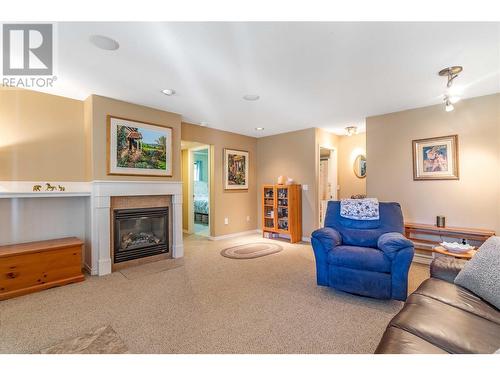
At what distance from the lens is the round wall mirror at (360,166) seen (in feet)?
16.9

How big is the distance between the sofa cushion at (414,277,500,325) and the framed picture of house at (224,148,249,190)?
403 cm

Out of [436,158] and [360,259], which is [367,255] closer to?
[360,259]

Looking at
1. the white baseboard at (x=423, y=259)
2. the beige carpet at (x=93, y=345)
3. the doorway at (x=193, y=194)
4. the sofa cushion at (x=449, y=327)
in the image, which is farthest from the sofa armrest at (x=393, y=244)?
the doorway at (x=193, y=194)

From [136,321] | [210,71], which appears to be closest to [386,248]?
[136,321]

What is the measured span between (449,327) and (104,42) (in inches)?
121

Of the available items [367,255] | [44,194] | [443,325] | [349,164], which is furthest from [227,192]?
[443,325]

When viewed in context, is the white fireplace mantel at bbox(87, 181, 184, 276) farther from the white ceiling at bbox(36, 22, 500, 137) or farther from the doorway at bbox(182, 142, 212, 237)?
the doorway at bbox(182, 142, 212, 237)

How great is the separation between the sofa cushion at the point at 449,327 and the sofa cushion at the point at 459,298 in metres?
0.06

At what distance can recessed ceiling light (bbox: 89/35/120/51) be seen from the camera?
6.25ft

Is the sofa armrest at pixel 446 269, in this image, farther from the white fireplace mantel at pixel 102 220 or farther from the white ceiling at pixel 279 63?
the white fireplace mantel at pixel 102 220

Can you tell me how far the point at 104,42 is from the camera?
1.97 metres

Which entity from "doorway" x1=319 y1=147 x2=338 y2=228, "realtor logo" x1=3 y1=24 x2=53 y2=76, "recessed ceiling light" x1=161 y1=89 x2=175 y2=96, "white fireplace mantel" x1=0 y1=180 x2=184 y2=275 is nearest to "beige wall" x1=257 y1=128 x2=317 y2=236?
"doorway" x1=319 y1=147 x2=338 y2=228

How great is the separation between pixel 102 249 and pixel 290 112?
3.48m

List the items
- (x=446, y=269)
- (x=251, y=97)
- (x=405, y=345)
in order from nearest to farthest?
(x=405, y=345) → (x=446, y=269) → (x=251, y=97)
